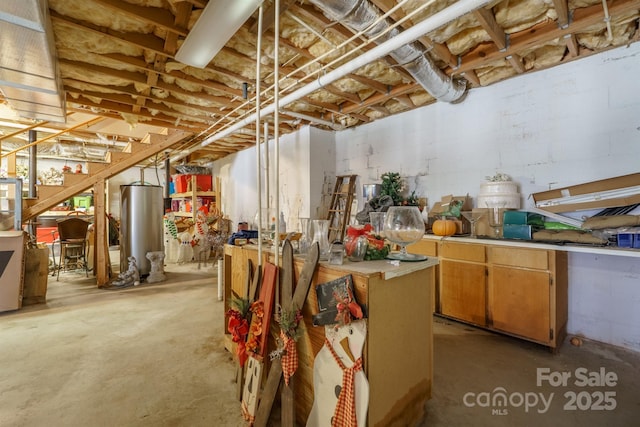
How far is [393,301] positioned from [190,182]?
696 centimetres

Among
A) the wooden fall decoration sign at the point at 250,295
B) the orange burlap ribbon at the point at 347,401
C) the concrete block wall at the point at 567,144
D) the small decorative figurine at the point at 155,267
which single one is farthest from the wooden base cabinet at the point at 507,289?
the small decorative figurine at the point at 155,267

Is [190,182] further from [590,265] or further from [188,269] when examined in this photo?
[590,265]

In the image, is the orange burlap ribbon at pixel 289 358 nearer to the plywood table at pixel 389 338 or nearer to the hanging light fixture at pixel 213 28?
the plywood table at pixel 389 338

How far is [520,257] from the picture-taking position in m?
2.52

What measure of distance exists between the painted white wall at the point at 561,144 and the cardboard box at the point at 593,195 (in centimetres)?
15

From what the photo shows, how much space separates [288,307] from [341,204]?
3.53 metres

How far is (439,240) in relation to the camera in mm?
3098

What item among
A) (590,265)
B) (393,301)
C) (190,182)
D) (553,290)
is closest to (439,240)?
(553,290)

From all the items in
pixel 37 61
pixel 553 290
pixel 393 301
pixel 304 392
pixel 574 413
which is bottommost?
pixel 574 413

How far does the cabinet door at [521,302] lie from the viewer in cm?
239

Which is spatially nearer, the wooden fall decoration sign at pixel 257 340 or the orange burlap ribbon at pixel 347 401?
the orange burlap ribbon at pixel 347 401

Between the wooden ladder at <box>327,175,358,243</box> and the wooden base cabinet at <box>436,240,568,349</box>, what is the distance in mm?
1879

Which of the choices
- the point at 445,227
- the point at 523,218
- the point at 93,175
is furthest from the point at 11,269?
the point at 523,218

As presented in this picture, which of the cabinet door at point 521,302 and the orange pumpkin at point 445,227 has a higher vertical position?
the orange pumpkin at point 445,227
